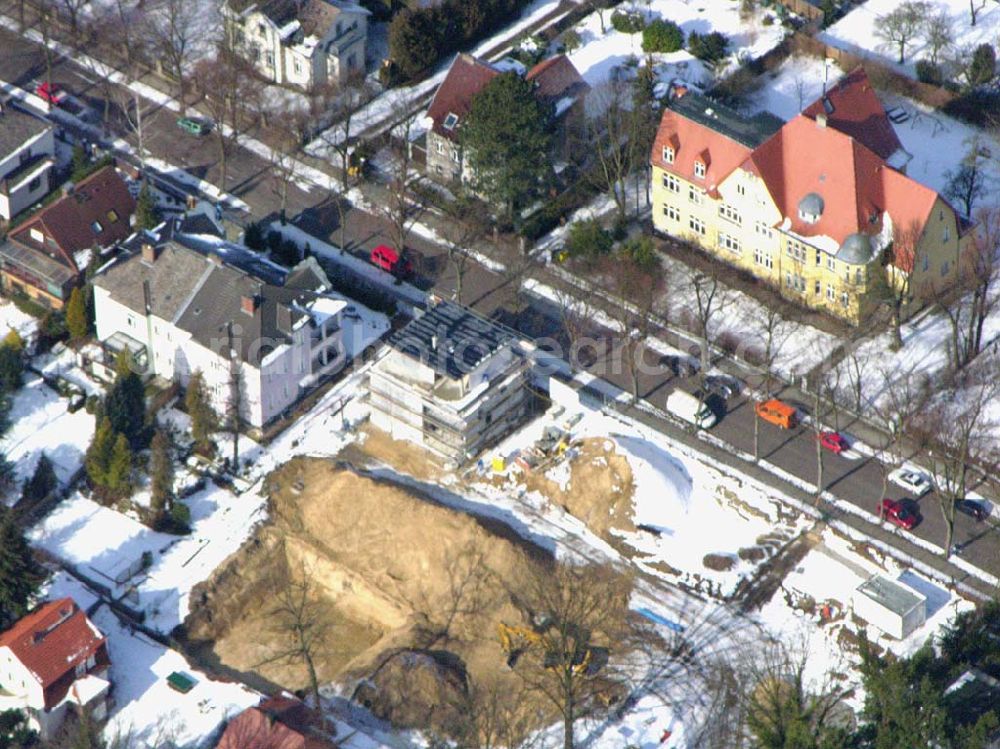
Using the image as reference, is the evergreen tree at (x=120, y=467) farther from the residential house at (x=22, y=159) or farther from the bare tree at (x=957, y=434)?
the bare tree at (x=957, y=434)

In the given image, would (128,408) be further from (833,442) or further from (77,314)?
(833,442)

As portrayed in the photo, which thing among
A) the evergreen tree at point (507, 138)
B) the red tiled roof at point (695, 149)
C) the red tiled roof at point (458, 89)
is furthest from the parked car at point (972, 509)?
the red tiled roof at point (458, 89)

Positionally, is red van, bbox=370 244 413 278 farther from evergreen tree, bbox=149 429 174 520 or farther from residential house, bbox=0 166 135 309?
evergreen tree, bbox=149 429 174 520

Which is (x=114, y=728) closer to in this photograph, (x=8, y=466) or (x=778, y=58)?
(x=8, y=466)

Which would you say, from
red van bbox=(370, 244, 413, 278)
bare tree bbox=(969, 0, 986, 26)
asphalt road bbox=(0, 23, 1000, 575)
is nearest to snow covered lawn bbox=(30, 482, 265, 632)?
red van bbox=(370, 244, 413, 278)

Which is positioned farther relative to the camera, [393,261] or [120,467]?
[393,261]

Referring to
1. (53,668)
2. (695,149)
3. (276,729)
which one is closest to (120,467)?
(53,668)
